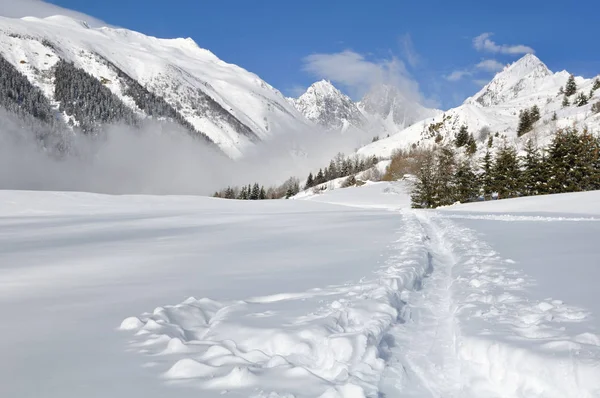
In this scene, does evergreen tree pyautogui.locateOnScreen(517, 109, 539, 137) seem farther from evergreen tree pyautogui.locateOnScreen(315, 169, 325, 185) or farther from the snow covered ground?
the snow covered ground

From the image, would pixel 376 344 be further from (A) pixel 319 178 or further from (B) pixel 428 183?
(A) pixel 319 178

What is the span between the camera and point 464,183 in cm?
5159

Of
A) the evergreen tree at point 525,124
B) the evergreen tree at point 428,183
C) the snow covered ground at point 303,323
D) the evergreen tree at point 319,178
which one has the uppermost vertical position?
the evergreen tree at point 525,124

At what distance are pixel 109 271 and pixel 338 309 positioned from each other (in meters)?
5.61

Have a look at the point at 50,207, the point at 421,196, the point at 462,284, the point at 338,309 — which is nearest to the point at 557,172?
the point at 421,196

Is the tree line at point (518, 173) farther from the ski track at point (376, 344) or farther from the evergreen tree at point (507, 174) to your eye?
the ski track at point (376, 344)

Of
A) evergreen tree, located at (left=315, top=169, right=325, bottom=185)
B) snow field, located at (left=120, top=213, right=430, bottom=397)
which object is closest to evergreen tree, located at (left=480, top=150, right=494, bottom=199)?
snow field, located at (left=120, top=213, right=430, bottom=397)

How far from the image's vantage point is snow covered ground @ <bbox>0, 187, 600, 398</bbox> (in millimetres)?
3316

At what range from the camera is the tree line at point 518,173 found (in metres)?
43.6

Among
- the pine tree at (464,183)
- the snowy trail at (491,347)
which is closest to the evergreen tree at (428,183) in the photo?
the pine tree at (464,183)

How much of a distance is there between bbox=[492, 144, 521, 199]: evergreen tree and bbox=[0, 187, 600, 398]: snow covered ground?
44377 millimetres

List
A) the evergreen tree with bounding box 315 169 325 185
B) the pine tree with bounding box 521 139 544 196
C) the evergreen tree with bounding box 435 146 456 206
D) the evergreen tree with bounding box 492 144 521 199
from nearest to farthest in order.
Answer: the pine tree with bounding box 521 139 544 196, the evergreen tree with bounding box 492 144 521 199, the evergreen tree with bounding box 435 146 456 206, the evergreen tree with bounding box 315 169 325 185

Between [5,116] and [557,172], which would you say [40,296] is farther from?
[5,116]

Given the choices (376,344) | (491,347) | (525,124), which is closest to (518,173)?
(491,347)
